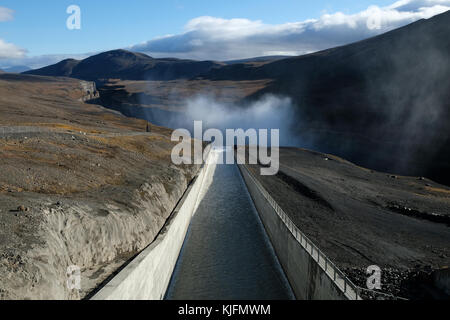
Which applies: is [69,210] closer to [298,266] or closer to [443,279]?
[298,266]

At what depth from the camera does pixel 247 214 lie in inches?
1352

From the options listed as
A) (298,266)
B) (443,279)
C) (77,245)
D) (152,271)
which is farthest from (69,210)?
(443,279)

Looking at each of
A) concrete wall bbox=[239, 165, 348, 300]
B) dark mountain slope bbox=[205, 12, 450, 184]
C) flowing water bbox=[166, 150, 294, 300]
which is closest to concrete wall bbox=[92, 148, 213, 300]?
flowing water bbox=[166, 150, 294, 300]

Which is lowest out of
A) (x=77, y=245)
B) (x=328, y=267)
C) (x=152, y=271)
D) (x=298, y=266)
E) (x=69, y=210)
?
(x=298, y=266)

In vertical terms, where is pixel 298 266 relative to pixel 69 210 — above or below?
below

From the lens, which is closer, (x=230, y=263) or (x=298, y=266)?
(x=298, y=266)

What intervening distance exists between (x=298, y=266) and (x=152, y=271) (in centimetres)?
740

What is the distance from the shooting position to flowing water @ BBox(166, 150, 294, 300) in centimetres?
1975

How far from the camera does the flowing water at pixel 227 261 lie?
19.8 m

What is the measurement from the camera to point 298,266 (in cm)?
1870

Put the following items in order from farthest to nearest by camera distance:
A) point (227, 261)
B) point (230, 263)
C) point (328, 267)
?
point (227, 261) → point (230, 263) → point (328, 267)

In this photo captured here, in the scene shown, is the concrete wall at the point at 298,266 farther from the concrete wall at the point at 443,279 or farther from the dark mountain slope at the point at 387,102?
the dark mountain slope at the point at 387,102
